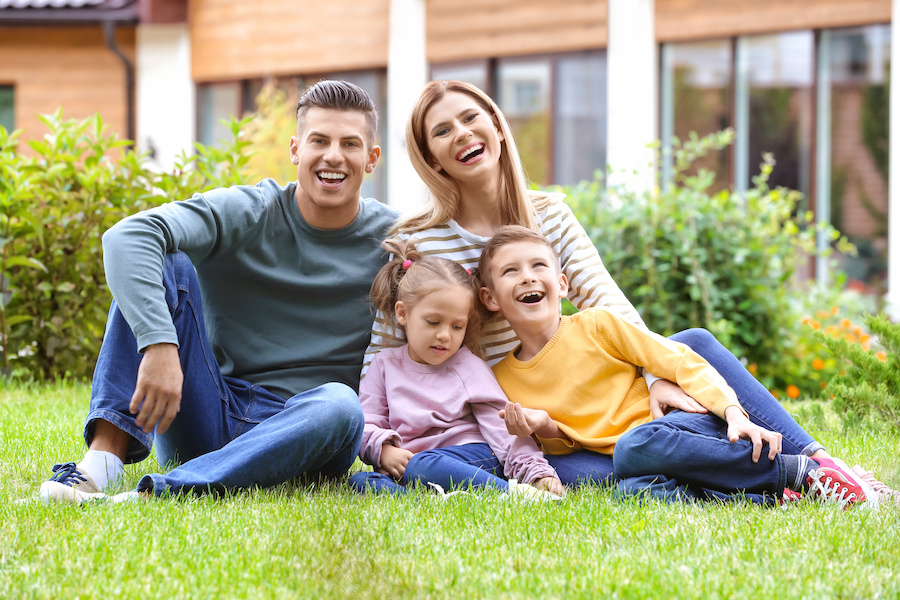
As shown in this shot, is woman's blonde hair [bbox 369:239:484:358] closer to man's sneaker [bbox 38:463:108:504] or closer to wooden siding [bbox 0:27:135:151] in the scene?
man's sneaker [bbox 38:463:108:504]

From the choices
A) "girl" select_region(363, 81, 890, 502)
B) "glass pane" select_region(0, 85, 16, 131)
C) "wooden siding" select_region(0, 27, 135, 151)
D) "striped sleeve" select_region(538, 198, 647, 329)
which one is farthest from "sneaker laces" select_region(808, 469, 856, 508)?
"glass pane" select_region(0, 85, 16, 131)

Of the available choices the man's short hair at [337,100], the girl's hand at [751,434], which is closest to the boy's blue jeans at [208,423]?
the man's short hair at [337,100]

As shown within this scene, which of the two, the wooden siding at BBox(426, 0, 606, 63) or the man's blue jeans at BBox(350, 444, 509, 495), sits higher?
the wooden siding at BBox(426, 0, 606, 63)

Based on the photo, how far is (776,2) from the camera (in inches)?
328

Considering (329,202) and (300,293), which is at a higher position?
(329,202)

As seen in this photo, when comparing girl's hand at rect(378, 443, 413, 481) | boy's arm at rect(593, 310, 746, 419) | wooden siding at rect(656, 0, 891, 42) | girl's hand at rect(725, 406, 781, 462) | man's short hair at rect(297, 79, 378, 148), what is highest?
wooden siding at rect(656, 0, 891, 42)

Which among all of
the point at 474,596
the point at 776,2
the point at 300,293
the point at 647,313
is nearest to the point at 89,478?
the point at 300,293

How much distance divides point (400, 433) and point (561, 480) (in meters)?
0.54

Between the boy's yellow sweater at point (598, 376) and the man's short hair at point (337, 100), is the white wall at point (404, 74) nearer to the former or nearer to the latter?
the man's short hair at point (337, 100)

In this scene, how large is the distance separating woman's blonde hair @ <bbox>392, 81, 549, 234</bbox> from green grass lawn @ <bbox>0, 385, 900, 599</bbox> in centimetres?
106

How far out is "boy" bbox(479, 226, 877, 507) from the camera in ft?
8.59

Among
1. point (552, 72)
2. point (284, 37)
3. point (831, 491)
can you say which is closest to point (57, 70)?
point (284, 37)

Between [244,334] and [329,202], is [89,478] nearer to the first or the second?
[244,334]

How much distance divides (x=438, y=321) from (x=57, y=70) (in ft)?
34.3
